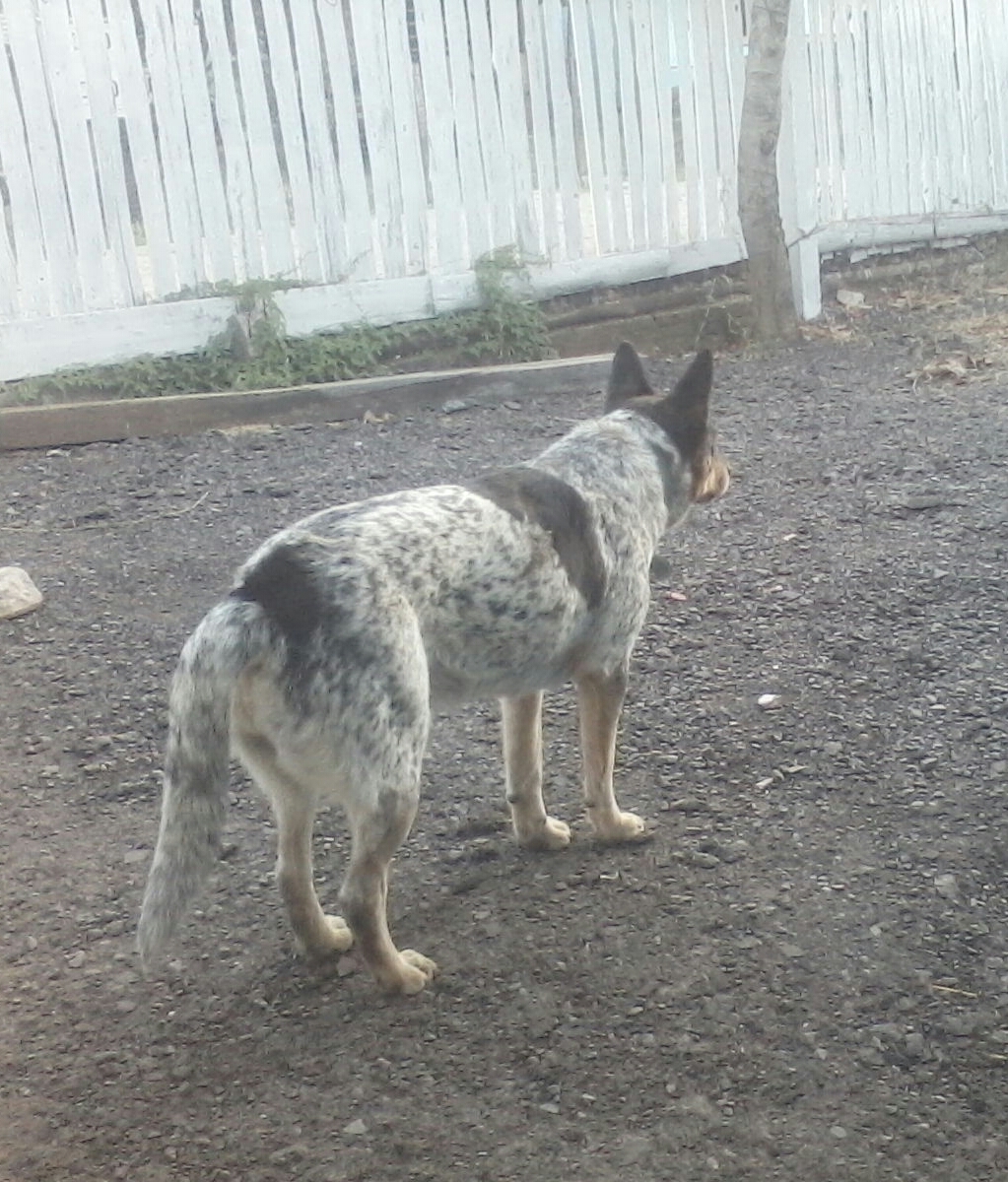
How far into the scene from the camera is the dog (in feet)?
9.11

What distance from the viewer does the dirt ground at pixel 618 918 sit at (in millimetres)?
2531

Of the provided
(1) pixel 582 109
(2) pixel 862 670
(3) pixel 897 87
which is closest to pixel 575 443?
(2) pixel 862 670

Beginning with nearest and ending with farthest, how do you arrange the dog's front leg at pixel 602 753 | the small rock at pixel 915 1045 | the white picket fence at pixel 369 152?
the small rock at pixel 915 1045
the dog's front leg at pixel 602 753
the white picket fence at pixel 369 152

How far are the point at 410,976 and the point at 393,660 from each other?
2.44ft

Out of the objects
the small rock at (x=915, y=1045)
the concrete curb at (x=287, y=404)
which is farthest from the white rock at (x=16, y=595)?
the small rock at (x=915, y=1045)

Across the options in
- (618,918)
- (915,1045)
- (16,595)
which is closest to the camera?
(915,1045)

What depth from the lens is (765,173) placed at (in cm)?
863

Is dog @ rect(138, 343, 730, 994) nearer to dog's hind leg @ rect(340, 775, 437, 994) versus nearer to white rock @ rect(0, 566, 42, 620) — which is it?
dog's hind leg @ rect(340, 775, 437, 994)

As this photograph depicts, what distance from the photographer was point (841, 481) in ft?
20.5

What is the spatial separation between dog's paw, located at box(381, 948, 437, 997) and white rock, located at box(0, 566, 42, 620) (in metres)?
2.75

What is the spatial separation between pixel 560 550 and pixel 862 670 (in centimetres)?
151

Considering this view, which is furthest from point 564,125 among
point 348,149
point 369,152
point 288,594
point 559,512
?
point 288,594

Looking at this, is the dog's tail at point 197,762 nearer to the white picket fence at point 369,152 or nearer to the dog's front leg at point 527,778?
the dog's front leg at point 527,778

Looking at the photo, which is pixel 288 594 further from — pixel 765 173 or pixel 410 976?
pixel 765 173
